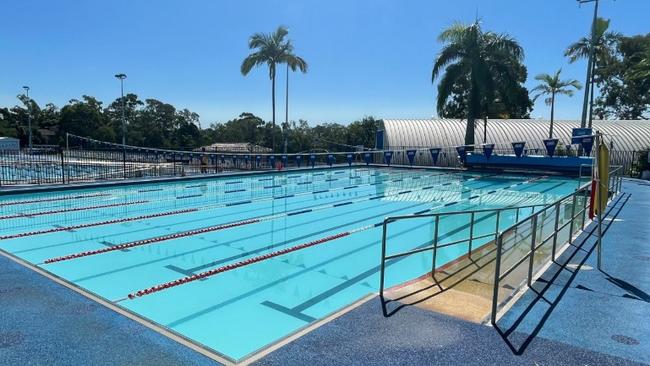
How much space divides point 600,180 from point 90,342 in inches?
234

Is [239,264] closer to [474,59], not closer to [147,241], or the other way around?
[147,241]

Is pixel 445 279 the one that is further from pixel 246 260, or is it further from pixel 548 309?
pixel 246 260

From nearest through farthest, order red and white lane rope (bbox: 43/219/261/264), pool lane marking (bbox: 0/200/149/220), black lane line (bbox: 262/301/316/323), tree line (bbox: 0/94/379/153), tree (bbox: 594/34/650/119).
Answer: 1. black lane line (bbox: 262/301/316/323)
2. red and white lane rope (bbox: 43/219/261/264)
3. pool lane marking (bbox: 0/200/149/220)
4. tree (bbox: 594/34/650/119)
5. tree line (bbox: 0/94/379/153)

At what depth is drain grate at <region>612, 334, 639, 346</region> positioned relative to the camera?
11.1ft

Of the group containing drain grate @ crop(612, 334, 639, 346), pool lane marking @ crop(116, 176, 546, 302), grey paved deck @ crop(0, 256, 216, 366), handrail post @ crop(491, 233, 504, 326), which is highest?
handrail post @ crop(491, 233, 504, 326)

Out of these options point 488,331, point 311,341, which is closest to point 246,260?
point 311,341

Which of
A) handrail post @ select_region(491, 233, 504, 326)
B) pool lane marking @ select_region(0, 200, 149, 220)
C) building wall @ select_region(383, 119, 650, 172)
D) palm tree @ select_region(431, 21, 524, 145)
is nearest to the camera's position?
handrail post @ select_region(491, 233, 504, 326)

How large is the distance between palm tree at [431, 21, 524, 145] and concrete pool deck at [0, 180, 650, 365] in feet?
71.4

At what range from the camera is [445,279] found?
536 cm

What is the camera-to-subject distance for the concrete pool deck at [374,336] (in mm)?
3107

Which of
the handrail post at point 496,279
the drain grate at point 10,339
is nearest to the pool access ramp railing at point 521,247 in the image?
the handrail post at point 496,279

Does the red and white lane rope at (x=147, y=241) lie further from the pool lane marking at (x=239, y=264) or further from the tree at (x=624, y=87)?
the tree at (x=624, y=87)

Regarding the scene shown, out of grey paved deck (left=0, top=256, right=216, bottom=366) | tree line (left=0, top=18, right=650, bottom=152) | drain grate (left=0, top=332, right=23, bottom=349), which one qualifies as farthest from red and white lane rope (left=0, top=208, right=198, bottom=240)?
tree line (left=0, top=18, right=650, bottom=152)

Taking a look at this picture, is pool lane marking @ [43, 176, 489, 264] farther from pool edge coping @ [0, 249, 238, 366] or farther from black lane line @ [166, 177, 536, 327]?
black lane line @ [166, 177, 536, 327]
